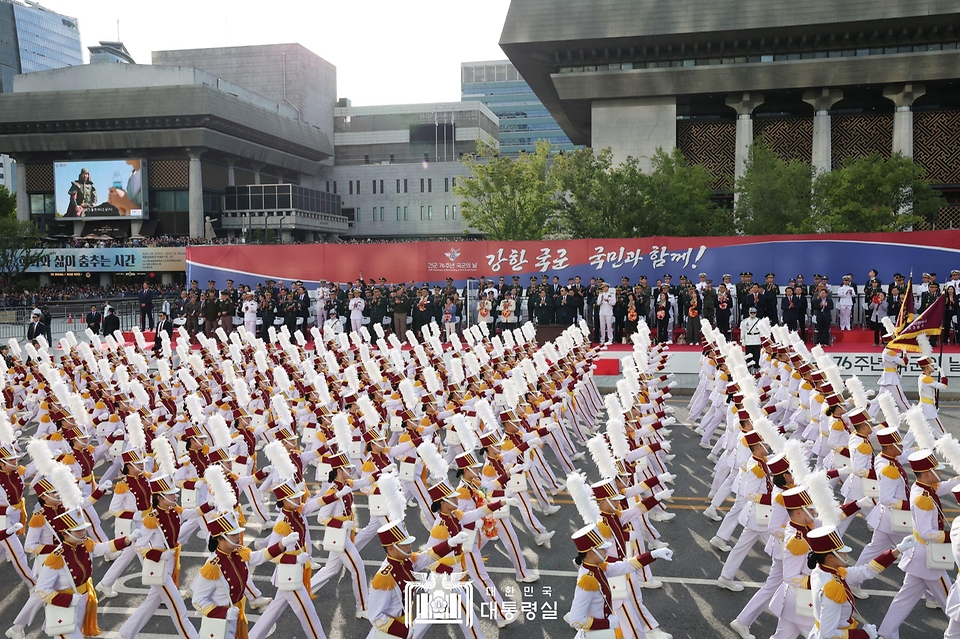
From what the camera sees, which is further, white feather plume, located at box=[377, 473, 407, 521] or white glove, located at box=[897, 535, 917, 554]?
white glove, located at box=[897, 535, 917, 554]

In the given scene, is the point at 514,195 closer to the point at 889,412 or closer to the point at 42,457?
the point at 889,412

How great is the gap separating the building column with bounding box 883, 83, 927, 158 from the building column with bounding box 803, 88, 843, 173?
2939 mm

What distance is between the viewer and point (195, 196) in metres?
70.7

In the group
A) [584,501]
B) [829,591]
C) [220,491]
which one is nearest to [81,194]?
[220,491]

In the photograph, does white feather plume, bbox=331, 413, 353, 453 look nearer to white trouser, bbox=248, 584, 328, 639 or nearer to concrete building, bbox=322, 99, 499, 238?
white trouser, bbox=248, 584, 328, 639

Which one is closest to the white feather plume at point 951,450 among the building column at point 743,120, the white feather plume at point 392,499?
the white feather plume at point 392,499

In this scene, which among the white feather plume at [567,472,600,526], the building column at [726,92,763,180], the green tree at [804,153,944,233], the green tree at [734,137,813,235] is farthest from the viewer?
the building column at [726,92,763,180]

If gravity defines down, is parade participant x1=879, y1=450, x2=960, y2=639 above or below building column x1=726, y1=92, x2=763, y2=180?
below

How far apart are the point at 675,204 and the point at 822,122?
16.8 m

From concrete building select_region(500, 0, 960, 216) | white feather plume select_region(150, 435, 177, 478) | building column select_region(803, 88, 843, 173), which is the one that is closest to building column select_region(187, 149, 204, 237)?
concrete building select_region(500, 0, 960, 216)

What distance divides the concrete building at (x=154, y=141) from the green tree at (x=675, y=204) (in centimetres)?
4259

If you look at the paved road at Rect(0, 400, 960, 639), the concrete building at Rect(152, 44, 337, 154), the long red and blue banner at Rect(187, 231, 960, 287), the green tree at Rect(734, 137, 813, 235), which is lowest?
the paved road at Rect(0, 400, 960, 639)

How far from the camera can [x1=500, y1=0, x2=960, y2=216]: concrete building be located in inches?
1768

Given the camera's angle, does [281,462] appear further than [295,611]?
Yes
